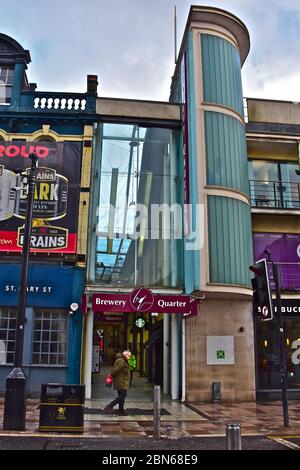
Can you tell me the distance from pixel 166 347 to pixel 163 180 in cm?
683

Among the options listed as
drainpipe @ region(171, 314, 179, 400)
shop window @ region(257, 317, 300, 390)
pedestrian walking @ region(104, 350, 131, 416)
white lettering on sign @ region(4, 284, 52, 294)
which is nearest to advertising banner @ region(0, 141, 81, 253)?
white lettering on sign @ region(4, 284, 52, 294)

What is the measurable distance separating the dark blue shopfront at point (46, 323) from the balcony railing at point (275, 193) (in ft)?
26.4

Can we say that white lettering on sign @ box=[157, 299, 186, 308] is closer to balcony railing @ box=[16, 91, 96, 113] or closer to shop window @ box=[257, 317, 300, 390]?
shop window @ box=[257, 317, 300, 390]

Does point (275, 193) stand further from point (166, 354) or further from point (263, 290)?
point (263, 290)

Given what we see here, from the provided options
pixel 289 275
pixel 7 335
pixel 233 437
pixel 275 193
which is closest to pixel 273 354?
pixel 289 275

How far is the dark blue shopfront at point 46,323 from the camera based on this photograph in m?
15.6

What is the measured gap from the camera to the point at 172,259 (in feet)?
56.9

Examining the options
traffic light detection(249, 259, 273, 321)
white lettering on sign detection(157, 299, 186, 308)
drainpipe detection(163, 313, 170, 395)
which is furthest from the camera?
drainpipe detection(163, 313, 170, 395)

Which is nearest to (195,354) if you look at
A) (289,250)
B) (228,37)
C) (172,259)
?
(172,259)

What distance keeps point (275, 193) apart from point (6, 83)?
12163mm

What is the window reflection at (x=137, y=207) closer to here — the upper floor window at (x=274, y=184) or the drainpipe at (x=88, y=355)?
the drainpipe at (x=88, y=355)

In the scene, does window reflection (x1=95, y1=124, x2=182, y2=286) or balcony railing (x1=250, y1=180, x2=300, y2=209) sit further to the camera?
balcony railing (x1=250, y1=180, x2=300, y2=209)

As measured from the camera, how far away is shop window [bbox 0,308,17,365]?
15.6m

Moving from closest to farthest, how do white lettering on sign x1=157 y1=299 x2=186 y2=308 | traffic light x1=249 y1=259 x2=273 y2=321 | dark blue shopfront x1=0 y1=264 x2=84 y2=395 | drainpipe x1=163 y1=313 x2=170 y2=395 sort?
traffic light x1=249 y1=259 x2=273 y2=321, white lettering on sign x1=157 y1=299 x2=186 y2=308, dark blue shopfront x1=0 y1=264 x2=84 y2=395, drainpipe x1=163 y1=313 x2=170 y2=395
